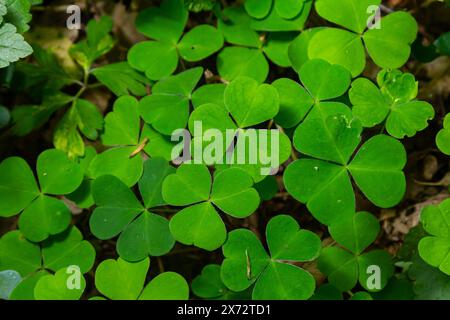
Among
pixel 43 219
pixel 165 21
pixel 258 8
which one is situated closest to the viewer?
pixel 43 219

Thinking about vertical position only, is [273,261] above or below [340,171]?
below

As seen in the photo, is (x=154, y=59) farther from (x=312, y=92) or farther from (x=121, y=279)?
(x=121, y=279)

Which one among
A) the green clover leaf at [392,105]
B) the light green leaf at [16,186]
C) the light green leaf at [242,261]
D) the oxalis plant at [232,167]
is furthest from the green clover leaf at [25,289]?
the green clover leaf at [392,105]

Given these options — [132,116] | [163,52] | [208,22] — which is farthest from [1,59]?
[208,22]

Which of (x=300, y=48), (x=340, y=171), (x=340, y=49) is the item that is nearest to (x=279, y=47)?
(x=300, y=48)

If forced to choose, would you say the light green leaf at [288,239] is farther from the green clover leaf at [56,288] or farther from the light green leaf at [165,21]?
the light green leaf at [165,21]

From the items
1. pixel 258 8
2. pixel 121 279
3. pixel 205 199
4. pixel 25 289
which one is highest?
pixel 258 8

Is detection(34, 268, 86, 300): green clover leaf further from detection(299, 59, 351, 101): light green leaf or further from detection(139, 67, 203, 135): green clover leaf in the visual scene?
Result: detection(299, 59, 351, 101): light green leaf
